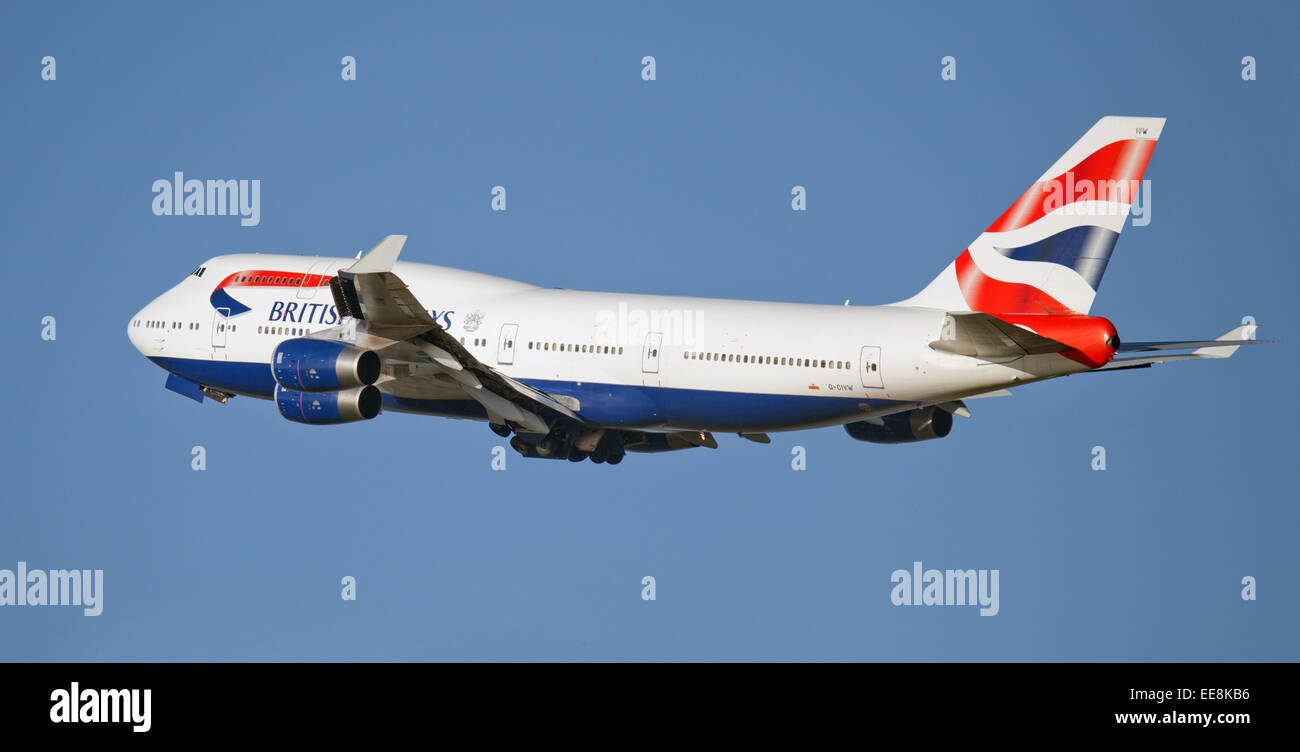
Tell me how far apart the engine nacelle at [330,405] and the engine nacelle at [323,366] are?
379 mm

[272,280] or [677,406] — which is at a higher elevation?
[272,280]

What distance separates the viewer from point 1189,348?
139 ft

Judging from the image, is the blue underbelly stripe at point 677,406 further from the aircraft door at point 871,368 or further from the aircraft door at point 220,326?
the aircraft door at point 220,326

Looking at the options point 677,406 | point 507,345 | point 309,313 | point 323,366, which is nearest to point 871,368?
point 677,406

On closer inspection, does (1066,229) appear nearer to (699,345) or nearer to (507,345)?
(699,345)

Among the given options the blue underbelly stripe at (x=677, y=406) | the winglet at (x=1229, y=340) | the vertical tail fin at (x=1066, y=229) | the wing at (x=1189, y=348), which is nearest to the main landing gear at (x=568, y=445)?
the blue underbelly stripe at (x=677, y=406)

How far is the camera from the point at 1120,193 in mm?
42250

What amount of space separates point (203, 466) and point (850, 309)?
17841 millimetres

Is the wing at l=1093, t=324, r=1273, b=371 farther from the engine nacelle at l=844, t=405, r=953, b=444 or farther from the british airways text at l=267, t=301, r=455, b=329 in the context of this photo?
the british airways text at l=267, t=301, r=455, b=329

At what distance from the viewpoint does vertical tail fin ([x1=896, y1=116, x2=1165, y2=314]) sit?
4209cm

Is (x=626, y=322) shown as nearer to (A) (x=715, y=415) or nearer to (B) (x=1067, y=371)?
(A) (x=715, y=415)

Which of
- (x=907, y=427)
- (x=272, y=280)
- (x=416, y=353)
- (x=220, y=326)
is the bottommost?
(x=907, y=427)

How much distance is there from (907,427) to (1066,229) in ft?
23.8

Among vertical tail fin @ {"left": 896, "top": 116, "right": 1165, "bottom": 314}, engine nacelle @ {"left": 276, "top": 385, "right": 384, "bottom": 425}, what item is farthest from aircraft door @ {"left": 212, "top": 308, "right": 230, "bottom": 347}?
vertical tail fin @ {"left": 896, "top": 116, "right": 1165, "bottom": 314}
